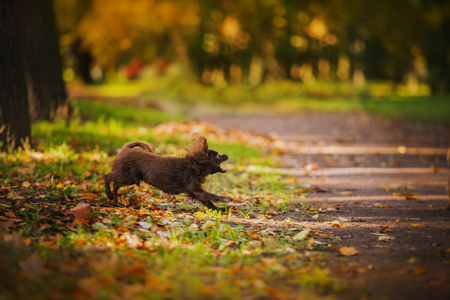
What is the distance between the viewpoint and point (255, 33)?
3459 cm

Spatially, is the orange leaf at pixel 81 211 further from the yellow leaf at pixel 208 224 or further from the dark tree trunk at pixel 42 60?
the dark tree trunk at pixel 42 60

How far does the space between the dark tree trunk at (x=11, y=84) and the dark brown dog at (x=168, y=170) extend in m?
3.44

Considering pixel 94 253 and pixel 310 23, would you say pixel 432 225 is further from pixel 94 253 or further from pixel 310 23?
pixel 310 23

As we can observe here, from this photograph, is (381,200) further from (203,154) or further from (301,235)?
(203,154)

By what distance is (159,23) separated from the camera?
108 feet

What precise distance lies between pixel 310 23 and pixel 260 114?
619 inches

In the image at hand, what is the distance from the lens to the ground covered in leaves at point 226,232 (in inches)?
141

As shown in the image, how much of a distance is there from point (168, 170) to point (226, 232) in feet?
3.88

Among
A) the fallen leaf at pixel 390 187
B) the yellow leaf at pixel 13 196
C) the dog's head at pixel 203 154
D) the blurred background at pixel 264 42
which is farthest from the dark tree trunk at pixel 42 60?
the blurred background at pixel 264 42

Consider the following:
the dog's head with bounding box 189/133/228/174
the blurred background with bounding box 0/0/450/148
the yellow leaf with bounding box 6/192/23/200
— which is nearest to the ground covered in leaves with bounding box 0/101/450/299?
the yellow leaf with bounding box 6/192/23/200

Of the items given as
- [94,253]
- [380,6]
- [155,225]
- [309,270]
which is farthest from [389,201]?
[380,6]

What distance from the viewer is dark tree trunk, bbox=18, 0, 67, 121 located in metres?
12.0

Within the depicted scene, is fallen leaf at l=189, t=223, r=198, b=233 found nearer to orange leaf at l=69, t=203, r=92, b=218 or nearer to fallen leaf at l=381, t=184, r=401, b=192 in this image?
orange leaf at l=69, t=203, r=92, b=218

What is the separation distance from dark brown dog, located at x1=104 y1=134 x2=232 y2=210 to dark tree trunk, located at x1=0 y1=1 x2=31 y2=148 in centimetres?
344
